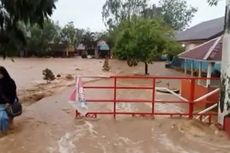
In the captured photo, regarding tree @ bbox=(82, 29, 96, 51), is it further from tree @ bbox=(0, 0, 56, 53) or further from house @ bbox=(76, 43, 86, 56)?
tree @ bbox=(0, 0, 56, 53)

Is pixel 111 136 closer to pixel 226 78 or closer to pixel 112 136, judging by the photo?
pixel 112 136

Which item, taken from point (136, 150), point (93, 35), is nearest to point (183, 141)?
point (136, 150)

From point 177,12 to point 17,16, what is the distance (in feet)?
230

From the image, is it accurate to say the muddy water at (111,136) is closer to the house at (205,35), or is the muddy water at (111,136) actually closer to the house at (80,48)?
the house at (205,35)

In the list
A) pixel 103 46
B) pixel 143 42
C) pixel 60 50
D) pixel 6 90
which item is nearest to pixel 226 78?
pixel 6 90

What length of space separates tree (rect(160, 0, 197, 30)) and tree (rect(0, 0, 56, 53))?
67233 mm

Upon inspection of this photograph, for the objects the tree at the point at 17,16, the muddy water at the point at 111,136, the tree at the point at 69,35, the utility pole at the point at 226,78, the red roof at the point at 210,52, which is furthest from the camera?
the tree at the point at 69,35

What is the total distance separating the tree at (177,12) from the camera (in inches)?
3123

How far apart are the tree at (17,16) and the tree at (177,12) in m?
67.2

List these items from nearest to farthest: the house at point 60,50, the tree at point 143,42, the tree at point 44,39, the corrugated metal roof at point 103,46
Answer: the tree at point 143,42, the tree at point 44,39, the corrugated metal roof at point 103,46, the house at point 60,50

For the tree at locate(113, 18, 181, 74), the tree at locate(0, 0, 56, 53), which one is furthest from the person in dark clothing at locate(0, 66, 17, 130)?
the tree at locate(113, 18, 181, 74)

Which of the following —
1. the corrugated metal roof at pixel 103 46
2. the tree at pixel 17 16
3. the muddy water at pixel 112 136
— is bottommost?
the muddy water at pixel 112 136

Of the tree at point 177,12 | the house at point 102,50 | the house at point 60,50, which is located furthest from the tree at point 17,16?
the tree at point 177,12

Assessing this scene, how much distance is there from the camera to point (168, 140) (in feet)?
31.7
